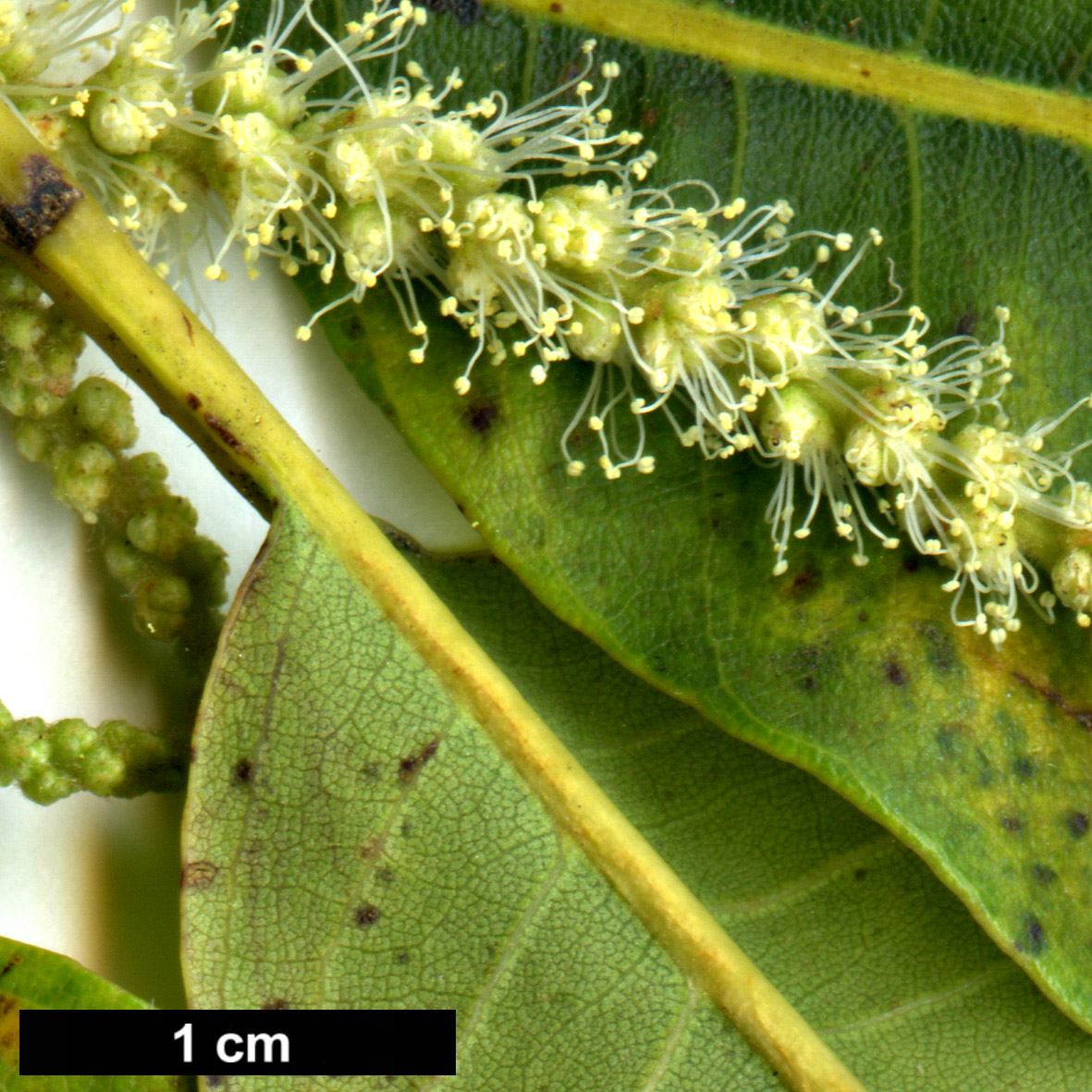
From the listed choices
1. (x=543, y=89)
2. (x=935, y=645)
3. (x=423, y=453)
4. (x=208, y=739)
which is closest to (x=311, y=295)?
(x=423, y=453)

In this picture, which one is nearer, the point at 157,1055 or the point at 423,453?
the point at 157,1055

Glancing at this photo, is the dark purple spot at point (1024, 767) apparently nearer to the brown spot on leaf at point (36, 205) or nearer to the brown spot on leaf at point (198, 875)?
the brown spot on leaf at point (198, 875)

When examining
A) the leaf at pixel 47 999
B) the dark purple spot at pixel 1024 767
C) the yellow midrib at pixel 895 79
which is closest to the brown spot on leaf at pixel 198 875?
the leaf at pixel 47 999

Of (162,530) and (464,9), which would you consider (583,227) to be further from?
(162,530)

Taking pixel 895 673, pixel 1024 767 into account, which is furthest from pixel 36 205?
pixel 1024 767

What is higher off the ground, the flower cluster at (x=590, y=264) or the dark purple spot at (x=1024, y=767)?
the flower cluster at (x=590, y=264)

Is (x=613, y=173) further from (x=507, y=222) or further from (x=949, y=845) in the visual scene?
(x=949, y=845)
